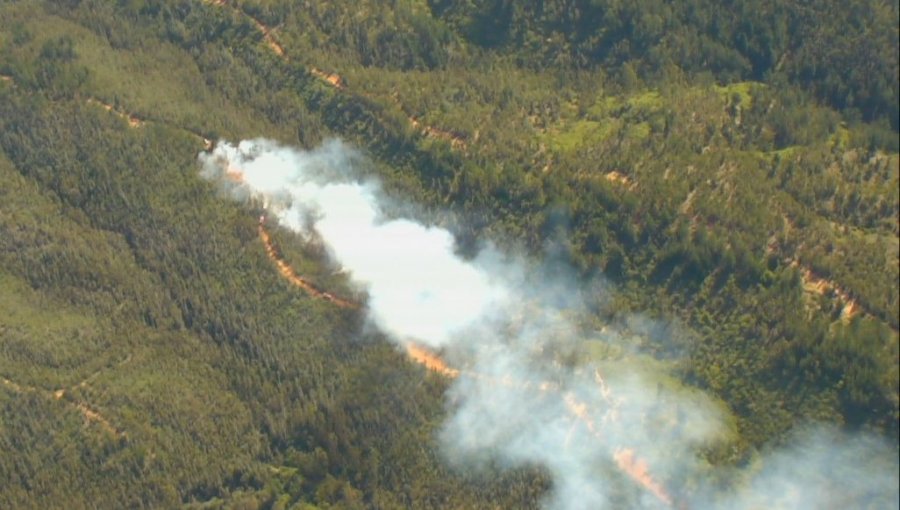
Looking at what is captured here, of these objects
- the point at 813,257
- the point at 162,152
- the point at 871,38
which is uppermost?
the point at 871,38

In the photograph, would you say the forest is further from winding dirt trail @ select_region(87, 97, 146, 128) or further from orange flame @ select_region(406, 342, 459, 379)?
orange flame @ select_region(406, 342, 459, 379)

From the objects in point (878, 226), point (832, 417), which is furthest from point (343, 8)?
point (832, 417)

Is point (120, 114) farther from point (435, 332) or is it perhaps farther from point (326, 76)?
point (435, 332)

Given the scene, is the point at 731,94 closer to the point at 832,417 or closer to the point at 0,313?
the point at 832,417

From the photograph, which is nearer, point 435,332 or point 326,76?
point 435,332

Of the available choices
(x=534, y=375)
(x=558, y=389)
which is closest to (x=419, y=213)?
(x=534, y=375)

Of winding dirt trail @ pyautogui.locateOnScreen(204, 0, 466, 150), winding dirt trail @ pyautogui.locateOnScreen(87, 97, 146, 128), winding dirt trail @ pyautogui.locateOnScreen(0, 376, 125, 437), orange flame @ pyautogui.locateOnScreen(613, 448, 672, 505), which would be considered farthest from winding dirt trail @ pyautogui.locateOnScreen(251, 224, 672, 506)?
winding dirt trail @ pyautogui.locateOnScreen(87, 97, 146, 128)

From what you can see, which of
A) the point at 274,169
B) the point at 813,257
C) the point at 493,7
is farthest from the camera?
the point at 493,7
